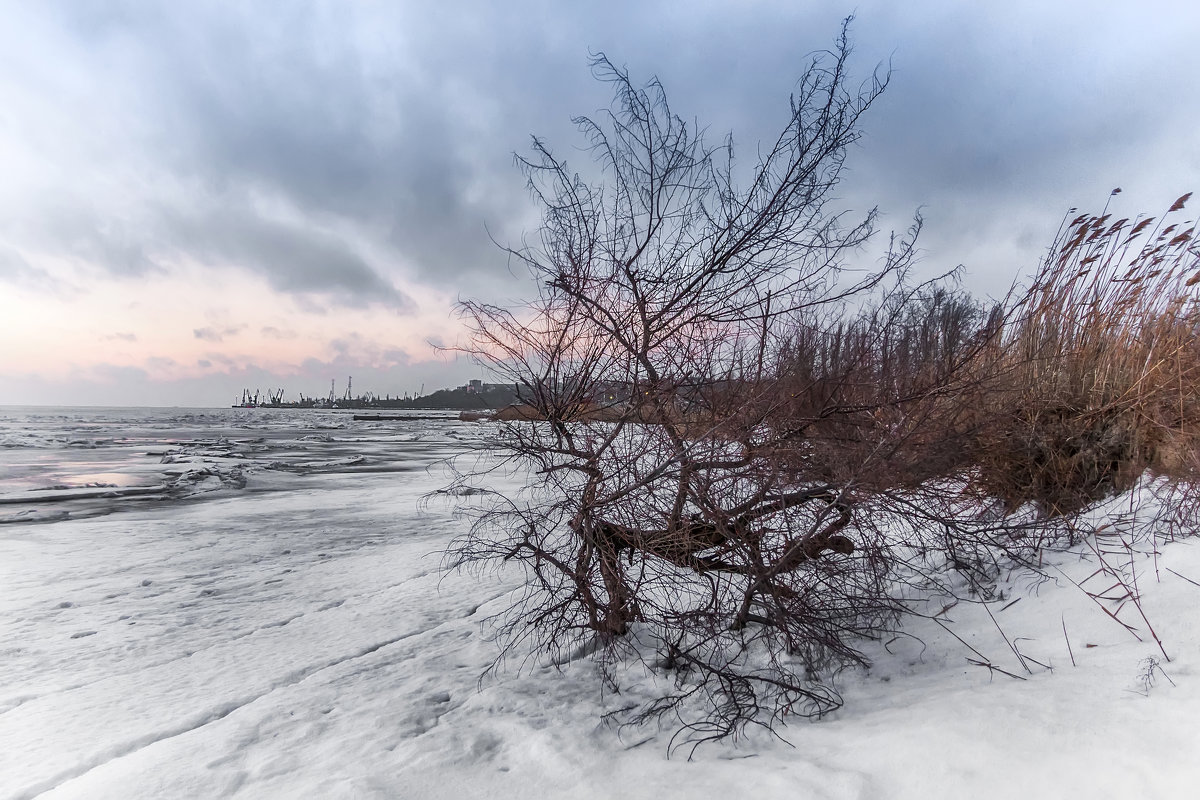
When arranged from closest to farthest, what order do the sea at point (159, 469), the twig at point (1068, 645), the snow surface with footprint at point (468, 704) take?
the snow surface with footprint at point (468, 704) → the twig at point (1068, 645) → the sea at point (159, 469)

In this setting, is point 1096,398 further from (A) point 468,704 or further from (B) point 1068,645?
(A) point 468,704

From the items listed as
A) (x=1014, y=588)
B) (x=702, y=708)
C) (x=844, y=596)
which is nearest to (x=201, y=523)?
(x=702, y=708)

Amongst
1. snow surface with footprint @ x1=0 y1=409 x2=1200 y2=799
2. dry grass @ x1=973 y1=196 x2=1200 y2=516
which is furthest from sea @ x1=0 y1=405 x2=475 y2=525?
dry grass @ x1=973 y1=196 x2=1200 y2=516

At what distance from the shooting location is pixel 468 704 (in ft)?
9.86

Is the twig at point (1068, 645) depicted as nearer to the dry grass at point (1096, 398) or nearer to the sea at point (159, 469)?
the dry grass at point (1096, 398)

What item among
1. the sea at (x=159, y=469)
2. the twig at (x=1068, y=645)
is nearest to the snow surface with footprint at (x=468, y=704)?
the twig at (x=1068, y=645)

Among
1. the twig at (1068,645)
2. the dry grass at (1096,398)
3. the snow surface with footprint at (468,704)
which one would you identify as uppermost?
the dry grass at (1096,398)

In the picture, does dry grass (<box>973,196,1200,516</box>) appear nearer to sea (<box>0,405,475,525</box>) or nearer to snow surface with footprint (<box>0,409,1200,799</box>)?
snow surface with footprint (<box>0,409,1200,799</box>)

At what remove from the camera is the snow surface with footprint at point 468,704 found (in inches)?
81.6

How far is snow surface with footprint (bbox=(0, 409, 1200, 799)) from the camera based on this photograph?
207cm

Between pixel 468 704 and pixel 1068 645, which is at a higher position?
pixel 1068 645

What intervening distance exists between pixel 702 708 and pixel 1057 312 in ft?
13.4

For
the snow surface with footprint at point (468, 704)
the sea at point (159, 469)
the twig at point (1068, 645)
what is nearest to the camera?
the snow surface with footprint at point (468, 704)

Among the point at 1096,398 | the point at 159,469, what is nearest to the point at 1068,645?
the point at 1096,398
